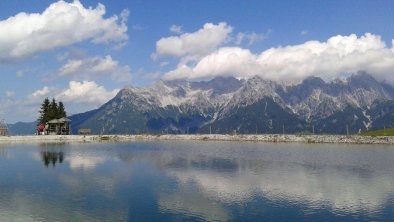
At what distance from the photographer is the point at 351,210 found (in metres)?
54.5

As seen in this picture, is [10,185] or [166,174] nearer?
[10,185]

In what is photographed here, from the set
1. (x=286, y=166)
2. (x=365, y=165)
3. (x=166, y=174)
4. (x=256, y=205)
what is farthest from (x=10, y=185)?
(x=365, y=165)

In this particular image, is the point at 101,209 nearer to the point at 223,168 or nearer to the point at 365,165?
the point at 223,168

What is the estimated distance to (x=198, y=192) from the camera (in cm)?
6669

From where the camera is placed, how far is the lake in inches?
2064

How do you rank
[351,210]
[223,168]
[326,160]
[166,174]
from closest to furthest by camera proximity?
[351,210], [166,174], [223,168], [326,160]

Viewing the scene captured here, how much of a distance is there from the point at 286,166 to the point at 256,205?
47.3 m

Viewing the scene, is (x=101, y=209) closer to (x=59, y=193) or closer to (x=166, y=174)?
(x=59, y=193)

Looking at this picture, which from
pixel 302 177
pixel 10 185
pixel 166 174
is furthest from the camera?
pixel 166 174

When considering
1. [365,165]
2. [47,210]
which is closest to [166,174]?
[47,210]

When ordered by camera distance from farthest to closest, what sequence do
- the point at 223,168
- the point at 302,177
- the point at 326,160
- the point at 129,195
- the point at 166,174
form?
the point at 326,160 < the point at 223,168 < the point at 166,174 < the point at 302,177 < the point at 129,195

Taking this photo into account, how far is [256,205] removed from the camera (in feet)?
187

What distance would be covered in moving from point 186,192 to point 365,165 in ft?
193

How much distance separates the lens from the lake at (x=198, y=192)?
52438mm
